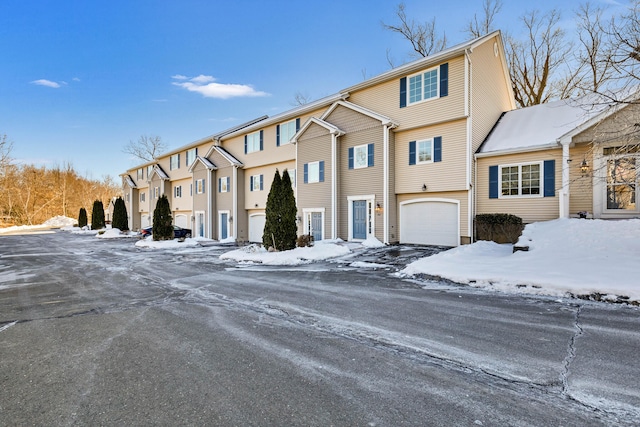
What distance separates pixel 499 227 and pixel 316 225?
9.06m

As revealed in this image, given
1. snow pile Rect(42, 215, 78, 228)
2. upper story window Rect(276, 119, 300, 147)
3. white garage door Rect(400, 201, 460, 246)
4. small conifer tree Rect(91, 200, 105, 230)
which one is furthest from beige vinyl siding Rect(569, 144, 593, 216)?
snow pile Rect(42, 215, 78, 228)

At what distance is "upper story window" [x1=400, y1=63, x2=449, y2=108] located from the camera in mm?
14023

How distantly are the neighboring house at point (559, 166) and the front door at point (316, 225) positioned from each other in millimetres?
8032

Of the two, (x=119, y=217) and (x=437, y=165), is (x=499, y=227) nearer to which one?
(x=437, y=165)

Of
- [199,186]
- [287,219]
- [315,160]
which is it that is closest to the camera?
[287,219]

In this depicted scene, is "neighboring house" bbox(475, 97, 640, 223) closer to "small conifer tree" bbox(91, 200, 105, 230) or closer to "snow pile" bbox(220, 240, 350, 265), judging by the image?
"snow pile" bbox(220, 240, 350, 265)

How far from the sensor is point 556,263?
770cm

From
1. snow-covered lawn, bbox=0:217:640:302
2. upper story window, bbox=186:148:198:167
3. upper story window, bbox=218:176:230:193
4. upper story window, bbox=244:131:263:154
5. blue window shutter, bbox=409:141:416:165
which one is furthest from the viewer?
upper story window, bbox=186:148:198:167

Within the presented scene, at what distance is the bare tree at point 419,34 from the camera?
2538 centimetres

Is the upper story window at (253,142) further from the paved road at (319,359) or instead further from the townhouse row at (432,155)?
the paved road at (319,359)

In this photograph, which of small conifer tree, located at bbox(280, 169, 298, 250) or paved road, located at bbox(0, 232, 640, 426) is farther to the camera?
small conifer tree, located at bbox(280, 169, 298, 250)

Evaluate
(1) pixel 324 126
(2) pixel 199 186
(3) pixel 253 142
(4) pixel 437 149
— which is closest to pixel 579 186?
(4) pixel 437 149

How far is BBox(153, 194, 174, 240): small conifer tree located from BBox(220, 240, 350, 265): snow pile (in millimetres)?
11958

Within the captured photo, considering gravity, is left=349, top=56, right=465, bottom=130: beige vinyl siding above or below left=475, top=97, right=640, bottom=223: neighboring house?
above
